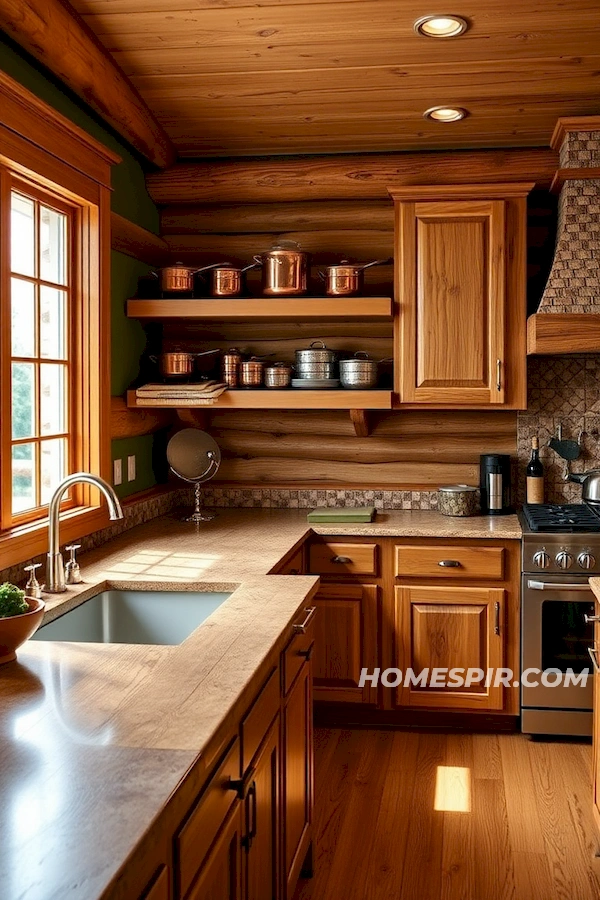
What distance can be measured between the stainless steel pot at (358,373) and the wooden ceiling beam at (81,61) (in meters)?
1.22

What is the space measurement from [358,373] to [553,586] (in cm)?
119

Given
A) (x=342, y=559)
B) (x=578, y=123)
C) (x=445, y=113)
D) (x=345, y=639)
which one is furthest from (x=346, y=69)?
(x=345, y=639)

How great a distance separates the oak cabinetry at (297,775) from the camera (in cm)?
229

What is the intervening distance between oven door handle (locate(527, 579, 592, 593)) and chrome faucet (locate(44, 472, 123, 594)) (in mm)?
1874

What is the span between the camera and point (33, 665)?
1917 mm

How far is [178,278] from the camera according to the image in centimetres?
396

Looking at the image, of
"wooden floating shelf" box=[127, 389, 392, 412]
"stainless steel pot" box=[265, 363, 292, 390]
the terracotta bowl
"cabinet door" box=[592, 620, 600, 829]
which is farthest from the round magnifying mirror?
the terracotta bowl

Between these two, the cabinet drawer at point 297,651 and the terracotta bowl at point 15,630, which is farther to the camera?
the cabinet drawer at point 297,651

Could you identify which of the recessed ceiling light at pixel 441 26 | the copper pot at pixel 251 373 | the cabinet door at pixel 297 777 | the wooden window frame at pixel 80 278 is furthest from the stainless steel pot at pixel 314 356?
the cabinet door at pixel 297 777

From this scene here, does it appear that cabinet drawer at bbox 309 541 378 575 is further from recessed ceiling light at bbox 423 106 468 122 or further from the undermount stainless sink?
recessed ceiling light at bbox 423 106 468 122

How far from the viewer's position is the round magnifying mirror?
4.16 meters

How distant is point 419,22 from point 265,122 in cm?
104

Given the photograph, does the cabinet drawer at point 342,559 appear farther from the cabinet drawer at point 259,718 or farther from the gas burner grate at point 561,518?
the cabinet drawer at point 259,718

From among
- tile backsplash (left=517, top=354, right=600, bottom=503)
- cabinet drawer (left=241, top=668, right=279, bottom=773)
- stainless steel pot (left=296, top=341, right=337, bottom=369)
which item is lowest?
cabinet drawer (left=241, top=668, right=279, bottom=773)
